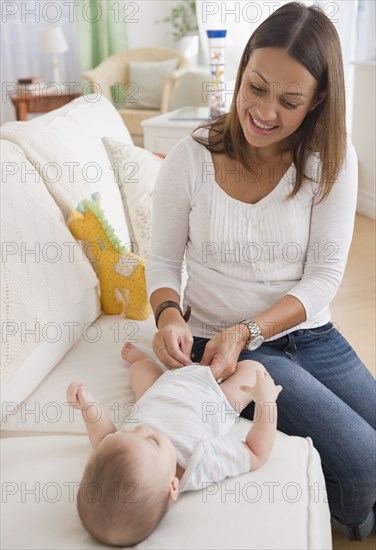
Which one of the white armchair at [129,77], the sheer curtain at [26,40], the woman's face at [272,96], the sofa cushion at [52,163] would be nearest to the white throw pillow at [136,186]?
the sofa cushion at [52,163]

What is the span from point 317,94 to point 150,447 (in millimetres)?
809

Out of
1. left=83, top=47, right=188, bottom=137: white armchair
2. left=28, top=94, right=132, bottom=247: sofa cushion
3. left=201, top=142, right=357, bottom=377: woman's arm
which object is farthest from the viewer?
left=83, top=47, right=188, bottom=137: white armchair

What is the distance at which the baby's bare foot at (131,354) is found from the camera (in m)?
1.52

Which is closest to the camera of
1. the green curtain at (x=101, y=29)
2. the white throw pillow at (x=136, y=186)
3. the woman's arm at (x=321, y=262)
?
the woman's arm at (x=321, y=262)

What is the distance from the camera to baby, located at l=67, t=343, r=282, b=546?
3.38 feet

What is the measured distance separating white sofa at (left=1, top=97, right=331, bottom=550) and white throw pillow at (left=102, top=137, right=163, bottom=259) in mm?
62

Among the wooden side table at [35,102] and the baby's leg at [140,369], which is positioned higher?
the wooden side table at [35,102]

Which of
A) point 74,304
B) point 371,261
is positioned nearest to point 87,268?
point 74,304

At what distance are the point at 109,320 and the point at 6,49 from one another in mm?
4217

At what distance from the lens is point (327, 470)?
1.37 meters

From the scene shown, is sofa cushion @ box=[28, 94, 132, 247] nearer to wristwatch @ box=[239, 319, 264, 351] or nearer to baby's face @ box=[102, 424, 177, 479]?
wristwatch @ box=[239, 319, 264, 351]

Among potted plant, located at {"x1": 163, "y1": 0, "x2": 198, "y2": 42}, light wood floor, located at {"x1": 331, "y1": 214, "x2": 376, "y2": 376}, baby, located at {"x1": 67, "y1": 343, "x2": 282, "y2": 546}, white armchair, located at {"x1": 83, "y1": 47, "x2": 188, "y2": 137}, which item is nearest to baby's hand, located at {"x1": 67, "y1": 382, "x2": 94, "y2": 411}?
baby, located at {"x1": 67, "y1": 343, "x2": 282, "y2": 546}

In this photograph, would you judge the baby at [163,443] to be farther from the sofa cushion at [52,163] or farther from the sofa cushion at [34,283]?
the sofa cushion at [52,163]

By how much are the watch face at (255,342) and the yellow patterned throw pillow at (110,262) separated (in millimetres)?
430
